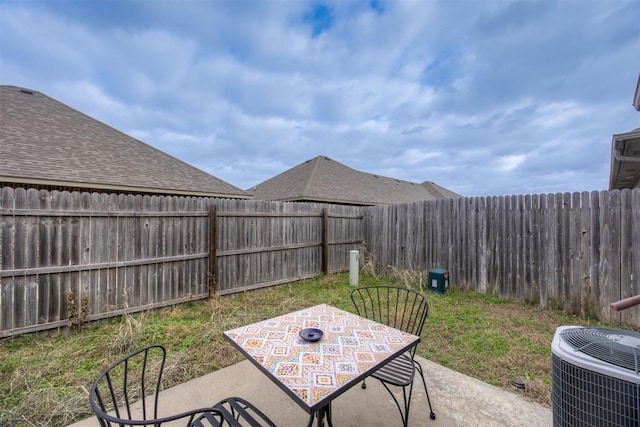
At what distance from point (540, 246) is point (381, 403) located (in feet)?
13.6

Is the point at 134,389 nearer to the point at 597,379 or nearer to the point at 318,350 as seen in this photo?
the point at 318,350

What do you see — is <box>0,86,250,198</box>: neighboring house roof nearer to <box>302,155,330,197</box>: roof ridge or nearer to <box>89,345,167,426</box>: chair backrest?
<box>302,155,330,197</box>: roof ridge

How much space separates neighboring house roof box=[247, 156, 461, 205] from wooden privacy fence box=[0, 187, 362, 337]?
190 inches

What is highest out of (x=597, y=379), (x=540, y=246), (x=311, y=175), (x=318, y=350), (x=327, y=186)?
(x=311, y=175)

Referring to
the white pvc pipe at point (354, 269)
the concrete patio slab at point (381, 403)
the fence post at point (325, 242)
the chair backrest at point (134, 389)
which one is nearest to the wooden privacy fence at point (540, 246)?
the white pvc pipe at point (354, 269)

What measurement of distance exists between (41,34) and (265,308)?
6.79 metres

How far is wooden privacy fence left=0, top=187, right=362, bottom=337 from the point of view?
10.2 ft

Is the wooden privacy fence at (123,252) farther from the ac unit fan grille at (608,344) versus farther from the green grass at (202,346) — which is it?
the ac unit fan grille at (608,344)

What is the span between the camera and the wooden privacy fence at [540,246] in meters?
3.70

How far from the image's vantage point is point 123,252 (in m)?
3.81

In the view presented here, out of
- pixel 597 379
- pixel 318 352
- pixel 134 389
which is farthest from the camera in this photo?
pixel 134 389

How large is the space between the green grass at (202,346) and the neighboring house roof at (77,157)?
2962mm

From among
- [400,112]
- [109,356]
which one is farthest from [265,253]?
[400,112]

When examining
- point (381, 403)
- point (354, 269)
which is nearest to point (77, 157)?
point (354, 269)
